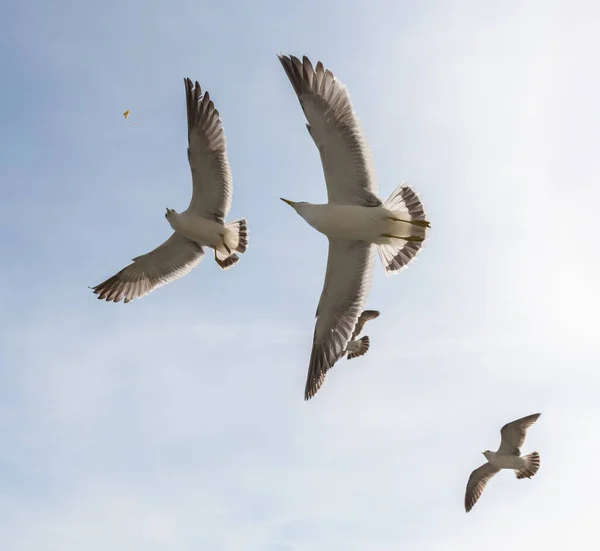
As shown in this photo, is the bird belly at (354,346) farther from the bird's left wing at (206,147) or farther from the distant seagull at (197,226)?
the bird's left wing at (206,147)

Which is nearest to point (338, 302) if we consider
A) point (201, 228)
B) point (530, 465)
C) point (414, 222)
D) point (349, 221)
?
point (349, 221)

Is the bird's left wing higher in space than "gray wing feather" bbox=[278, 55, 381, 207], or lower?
higher

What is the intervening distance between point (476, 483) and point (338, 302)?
46.0 ft

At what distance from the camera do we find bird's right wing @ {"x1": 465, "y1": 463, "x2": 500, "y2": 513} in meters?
23.6

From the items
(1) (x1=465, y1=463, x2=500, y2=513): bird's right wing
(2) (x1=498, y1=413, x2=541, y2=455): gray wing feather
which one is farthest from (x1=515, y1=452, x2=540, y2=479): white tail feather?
(1) (x1=465, y1=463, x2=500, y2=513): bird's right wing

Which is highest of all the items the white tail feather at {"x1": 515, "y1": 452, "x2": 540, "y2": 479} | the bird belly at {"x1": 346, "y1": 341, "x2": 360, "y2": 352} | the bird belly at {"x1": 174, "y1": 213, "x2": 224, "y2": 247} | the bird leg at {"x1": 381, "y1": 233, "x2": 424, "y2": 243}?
the bird belly at {"x1": 174, "y1": 213, "x2": 224, "y2": 247}

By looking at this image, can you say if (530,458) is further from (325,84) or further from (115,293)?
(325,84)

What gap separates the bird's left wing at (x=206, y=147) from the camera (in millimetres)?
14617

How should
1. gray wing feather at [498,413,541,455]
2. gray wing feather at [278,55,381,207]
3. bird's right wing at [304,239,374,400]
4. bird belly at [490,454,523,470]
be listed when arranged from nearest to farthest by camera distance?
gray wing feather at [278,55,381,207] < bird's right wing at [304,239,374,400] < gray wing feather at [498,413,541,455] < bird belly at [490,454,523,470]

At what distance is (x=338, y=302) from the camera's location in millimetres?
12383

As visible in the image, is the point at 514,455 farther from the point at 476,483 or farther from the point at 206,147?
the point at 206,147

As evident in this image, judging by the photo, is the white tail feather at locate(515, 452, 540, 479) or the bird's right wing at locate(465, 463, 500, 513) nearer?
the white tail feather at locate(515, 452, 540, 479)

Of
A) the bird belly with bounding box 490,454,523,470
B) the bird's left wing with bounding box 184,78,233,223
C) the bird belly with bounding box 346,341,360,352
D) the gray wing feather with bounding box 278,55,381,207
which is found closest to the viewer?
the gray wing feather with bounding box 278,55,381,207

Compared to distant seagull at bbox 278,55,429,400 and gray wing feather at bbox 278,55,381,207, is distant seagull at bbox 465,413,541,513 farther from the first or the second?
gray wing feather at bbox 278,55,381,207
